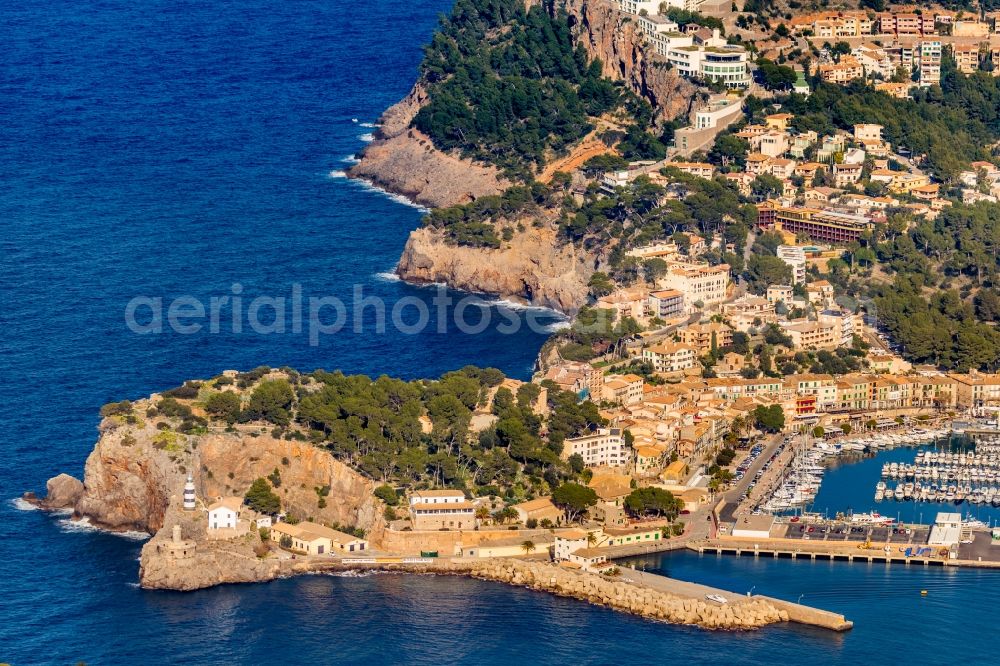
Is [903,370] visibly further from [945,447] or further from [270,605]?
[270,605]

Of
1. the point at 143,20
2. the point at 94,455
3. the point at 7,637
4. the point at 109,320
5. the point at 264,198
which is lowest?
the point at 7,637

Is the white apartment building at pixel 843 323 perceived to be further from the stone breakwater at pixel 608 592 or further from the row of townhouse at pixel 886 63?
the stone breakwater at pixel 608 592

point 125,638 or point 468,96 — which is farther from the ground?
point 468,96

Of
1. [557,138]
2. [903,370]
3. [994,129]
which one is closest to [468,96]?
[557,138]

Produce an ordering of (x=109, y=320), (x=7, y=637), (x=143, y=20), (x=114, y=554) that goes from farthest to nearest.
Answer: (x=143, y=20) → (x=109, y=320) → (x=114, y=554) → (x=7, y=637)

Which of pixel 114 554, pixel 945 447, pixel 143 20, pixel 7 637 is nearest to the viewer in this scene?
pixel 7 637

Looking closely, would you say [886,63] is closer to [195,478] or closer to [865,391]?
[865,391]

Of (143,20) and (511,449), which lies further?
(143,20)

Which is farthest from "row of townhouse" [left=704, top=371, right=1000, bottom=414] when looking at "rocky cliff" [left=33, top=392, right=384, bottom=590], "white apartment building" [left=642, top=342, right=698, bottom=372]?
"rocky cliff" [left=33, top=392, right=384, bottom=590]
